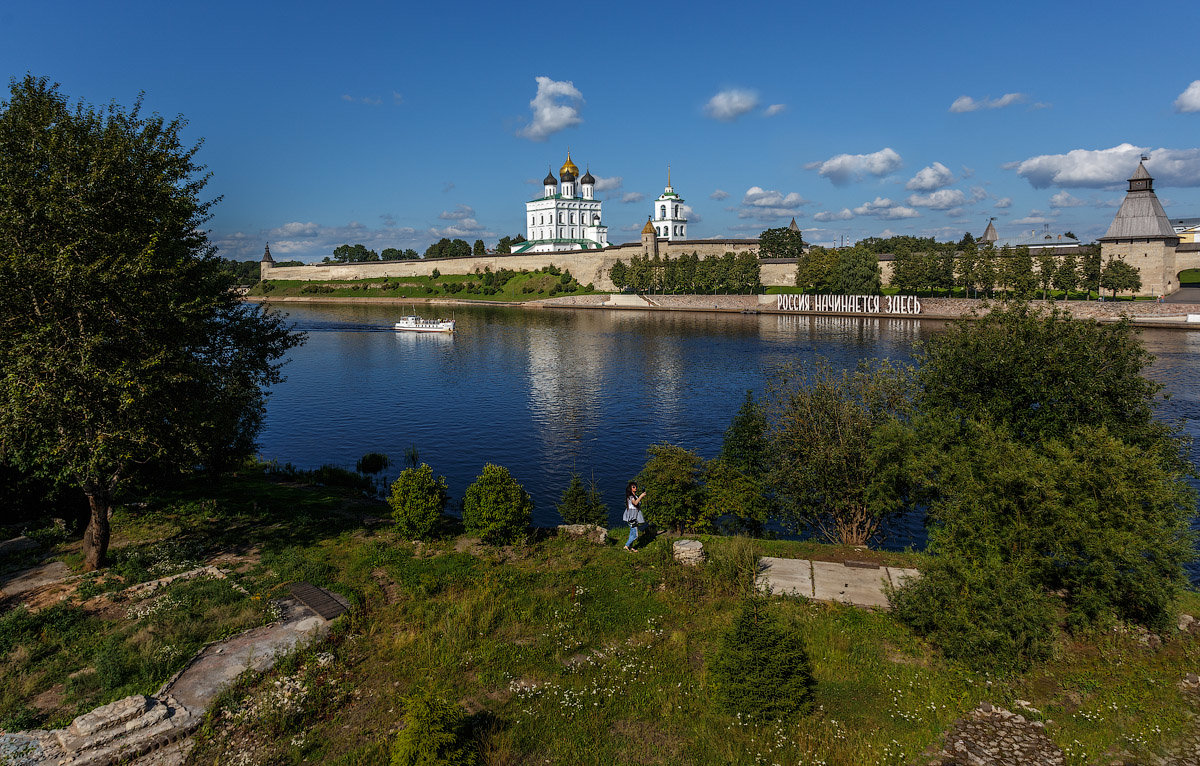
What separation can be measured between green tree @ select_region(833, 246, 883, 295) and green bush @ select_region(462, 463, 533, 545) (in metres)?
77.0

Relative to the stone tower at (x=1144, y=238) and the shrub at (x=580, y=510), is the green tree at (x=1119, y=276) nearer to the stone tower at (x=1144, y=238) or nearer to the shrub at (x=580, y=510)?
the stone tower at (x=1144, y=238)

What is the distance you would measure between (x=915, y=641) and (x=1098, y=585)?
300 cm

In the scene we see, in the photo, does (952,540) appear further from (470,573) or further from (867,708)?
(470,573)

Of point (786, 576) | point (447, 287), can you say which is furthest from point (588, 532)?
point (447, 287)

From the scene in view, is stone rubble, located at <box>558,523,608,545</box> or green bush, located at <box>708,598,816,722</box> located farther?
stone rubble, located at <box>558,523,608,545</box>

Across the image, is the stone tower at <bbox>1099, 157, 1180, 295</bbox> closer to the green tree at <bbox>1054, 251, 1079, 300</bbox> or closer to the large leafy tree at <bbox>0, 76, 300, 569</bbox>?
the green tree at <bbox>1054, 251, 1079, 300</bbox>

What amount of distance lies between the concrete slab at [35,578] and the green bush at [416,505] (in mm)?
5241

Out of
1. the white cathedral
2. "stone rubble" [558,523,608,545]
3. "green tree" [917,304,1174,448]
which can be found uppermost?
the white cathedral

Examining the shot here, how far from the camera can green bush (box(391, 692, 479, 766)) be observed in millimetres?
5988

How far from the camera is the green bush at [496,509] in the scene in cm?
1266

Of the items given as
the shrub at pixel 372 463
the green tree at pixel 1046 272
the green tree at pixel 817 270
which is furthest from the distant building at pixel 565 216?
the shrub at pixel 372 463

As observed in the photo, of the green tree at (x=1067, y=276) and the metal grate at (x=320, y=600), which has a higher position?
the green tree at (x=1067, y=276)

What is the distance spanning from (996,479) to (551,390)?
96.0 ft

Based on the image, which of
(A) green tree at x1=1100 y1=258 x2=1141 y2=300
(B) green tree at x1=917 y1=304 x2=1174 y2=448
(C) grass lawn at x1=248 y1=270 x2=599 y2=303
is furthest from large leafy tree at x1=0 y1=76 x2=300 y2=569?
(C) grass lawn at x1=248 y1=270 x2=599 y2=303
